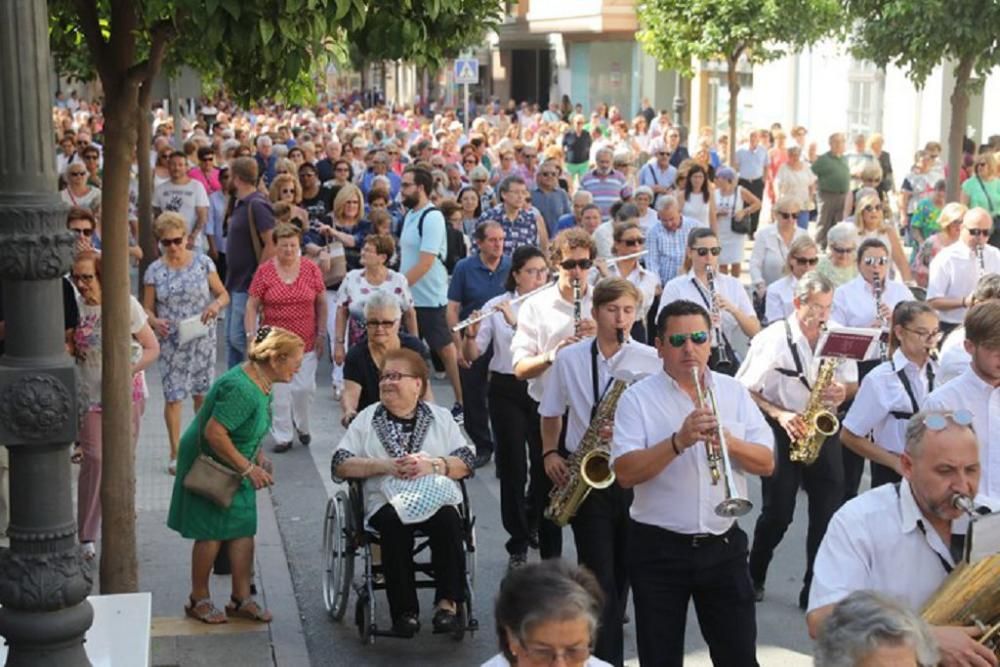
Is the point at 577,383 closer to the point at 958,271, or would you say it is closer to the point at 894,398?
the point at 894,398

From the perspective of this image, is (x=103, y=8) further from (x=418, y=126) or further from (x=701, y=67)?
(x=701, y=67)

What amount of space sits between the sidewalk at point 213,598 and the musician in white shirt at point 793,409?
8.30ft

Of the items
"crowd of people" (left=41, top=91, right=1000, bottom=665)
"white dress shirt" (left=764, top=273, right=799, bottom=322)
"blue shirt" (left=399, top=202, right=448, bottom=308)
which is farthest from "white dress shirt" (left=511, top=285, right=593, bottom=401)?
"blue shirt" (left=399, top=202, right=448, bottom=308)

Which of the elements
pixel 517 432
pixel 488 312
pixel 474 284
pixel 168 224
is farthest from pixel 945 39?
pixel 517 432

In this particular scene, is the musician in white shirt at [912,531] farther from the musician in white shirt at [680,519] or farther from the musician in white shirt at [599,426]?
the musician in white shirt at [599,426]

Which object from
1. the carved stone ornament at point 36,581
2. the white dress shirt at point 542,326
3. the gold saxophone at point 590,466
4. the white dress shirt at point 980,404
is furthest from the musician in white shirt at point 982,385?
the carved stone ornament at point 36,581

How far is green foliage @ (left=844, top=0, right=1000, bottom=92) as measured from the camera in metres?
18.7

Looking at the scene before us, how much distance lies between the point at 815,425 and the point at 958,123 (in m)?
11.4

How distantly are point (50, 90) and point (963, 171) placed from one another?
1731cm

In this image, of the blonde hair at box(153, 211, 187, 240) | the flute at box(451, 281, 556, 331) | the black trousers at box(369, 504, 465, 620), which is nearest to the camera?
the black trousers at box(369, 504, 465, 620)

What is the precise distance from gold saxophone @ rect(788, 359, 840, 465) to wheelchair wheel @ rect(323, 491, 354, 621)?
7.59 ft

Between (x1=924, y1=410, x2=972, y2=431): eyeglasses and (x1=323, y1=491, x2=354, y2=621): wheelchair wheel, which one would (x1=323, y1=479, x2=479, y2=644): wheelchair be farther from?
(x1=924, y1=410, x2=972, y2=431): eyeglasses

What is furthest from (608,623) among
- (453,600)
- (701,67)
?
(701,67)

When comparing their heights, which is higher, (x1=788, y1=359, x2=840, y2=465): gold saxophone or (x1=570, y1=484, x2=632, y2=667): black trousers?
(x1=788, y1=359, x2=840, y2=465): gold saxophone
